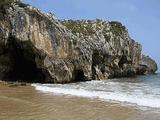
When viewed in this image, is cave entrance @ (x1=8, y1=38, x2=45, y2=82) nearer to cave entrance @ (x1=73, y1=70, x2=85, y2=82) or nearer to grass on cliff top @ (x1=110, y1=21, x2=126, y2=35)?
cave entrance @ (x1=73, y1=70, x2=85, y2=82)

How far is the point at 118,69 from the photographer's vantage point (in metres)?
55.7

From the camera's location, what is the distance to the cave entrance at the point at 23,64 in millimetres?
35781

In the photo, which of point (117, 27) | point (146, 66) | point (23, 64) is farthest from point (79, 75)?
point (146, 66)

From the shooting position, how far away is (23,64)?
1529 inches

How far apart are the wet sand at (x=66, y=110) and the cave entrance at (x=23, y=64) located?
16.0 m

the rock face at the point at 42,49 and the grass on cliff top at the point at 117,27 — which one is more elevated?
the grass on cliff top at the point at 117,27

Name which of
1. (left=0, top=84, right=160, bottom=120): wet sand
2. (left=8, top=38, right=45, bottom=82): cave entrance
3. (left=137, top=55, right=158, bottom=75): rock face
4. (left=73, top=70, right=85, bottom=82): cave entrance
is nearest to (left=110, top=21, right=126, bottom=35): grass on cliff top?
(left=137, top=55, right=158, bottom=75): rock face

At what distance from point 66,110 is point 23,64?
22637 mm

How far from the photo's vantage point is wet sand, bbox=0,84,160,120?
49.5 ft

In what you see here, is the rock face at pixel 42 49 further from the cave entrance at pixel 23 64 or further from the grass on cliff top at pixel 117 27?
the grass on cliff top at pixel 117 27

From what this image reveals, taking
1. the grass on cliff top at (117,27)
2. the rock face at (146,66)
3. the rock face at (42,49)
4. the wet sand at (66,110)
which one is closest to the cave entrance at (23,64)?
the rock face at (42,49)

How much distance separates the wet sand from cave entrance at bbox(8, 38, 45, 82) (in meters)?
16.0

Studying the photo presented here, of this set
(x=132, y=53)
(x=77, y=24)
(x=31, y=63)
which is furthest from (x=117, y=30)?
(x=31, y=63)

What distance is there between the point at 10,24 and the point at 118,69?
2505 centimetres
